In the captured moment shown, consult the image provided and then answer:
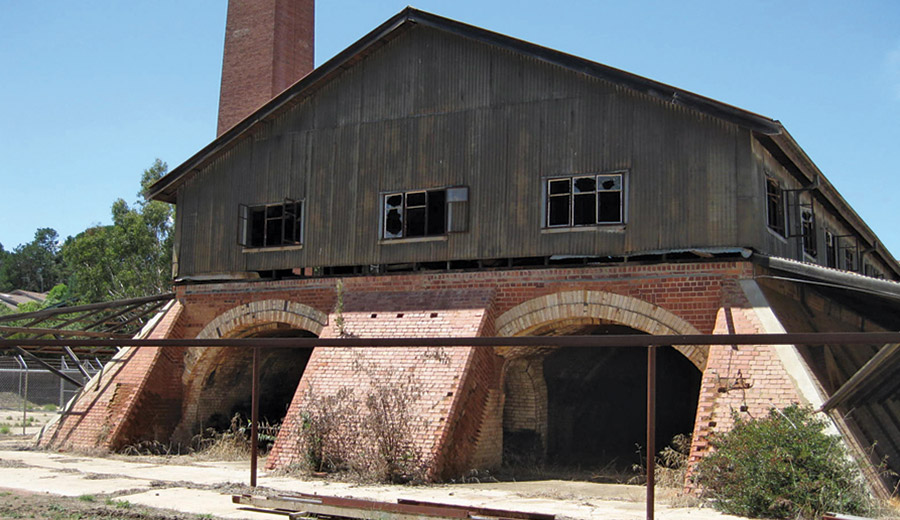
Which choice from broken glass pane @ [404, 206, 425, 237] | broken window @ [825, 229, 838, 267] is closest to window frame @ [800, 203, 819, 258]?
broken window @ [825, 229, 838, 267]

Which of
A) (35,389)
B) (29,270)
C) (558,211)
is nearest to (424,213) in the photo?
(558,211)

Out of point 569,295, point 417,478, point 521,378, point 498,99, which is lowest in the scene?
point 417,478

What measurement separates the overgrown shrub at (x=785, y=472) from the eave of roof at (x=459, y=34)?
5202 mm

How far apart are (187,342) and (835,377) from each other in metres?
10.9

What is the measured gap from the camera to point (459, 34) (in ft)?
52.9

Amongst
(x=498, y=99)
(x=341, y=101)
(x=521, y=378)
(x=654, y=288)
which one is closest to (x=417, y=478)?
(x=521, y=378)

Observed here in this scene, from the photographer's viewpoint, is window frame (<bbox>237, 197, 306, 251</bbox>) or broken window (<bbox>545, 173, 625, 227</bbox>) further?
window frame (<bbox>237, 197, 306, 251</bbox>)

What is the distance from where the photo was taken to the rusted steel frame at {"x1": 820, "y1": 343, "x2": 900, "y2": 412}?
10.3m

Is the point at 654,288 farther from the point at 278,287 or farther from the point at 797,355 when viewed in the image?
the point at 278,287

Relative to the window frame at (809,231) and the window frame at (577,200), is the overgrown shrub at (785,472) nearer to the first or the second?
the window frame at (577,200)

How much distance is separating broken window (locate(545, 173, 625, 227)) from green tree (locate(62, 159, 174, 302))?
85.9 ft

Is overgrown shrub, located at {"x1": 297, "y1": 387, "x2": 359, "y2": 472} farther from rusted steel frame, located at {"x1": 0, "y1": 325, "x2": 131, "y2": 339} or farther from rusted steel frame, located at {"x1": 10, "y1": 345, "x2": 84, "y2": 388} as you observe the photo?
rusted steel frame, located at {"x1": 10, "y1": 345, "x2": 84, "y2": 388}

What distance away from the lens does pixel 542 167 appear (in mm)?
15242

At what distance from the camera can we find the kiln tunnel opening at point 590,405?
638 inches
